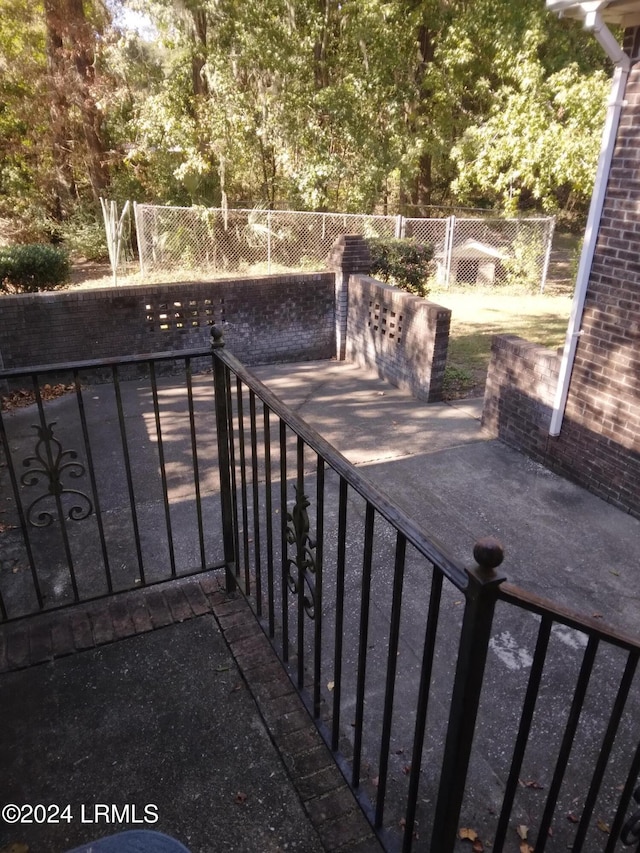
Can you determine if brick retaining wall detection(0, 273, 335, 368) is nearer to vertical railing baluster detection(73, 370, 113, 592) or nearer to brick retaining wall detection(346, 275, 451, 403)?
brick retaining wall detection(346, 275, 451, 403)

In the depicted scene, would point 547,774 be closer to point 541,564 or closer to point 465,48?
point 541,564

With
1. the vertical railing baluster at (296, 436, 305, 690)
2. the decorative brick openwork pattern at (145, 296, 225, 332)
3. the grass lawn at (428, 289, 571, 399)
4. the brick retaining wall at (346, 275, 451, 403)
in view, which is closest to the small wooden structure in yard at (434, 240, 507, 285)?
the grass lawn at (428, 289, 571, 399)

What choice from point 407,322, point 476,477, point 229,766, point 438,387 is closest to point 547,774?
point 229,766

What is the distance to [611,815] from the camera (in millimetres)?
2102

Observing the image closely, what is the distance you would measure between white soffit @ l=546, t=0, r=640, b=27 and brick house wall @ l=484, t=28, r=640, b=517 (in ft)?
0.36

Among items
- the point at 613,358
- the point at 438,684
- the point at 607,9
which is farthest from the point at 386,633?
the point at 607,9

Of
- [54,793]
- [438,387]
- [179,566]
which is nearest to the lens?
[54,793]

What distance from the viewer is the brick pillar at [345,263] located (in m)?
7.77

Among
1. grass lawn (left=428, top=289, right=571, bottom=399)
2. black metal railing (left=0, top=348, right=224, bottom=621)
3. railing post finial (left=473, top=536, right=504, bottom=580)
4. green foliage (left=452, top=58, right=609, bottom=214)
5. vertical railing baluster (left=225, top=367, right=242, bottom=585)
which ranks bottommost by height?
grass lawn (left=428, top=289, right=571, bottom=399)

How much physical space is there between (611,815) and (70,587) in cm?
264

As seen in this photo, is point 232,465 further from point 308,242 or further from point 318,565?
point 308,242

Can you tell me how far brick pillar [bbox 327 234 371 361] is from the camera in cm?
777

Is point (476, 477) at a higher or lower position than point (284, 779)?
lower

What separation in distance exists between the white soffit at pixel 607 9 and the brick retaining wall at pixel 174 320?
167 inches
